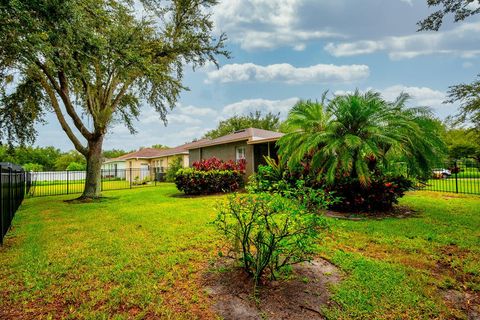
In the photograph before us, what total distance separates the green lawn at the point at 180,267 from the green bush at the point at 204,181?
582cm

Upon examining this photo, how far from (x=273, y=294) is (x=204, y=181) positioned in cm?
1015

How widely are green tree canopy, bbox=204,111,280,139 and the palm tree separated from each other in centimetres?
3224

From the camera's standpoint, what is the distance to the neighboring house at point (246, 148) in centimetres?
1472

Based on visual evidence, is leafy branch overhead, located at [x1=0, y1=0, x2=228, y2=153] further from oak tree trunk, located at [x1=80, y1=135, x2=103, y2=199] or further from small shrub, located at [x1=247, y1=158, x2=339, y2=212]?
small shrub, located at [x1=247, y1=158, x2=339, y2=212]

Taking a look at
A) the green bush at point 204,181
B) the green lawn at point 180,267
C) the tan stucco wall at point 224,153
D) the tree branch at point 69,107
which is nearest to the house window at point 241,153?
the tan stucco wall at point 224,153

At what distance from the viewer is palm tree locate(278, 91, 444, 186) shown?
6957 mm

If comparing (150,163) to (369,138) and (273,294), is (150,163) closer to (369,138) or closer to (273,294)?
(369,138)

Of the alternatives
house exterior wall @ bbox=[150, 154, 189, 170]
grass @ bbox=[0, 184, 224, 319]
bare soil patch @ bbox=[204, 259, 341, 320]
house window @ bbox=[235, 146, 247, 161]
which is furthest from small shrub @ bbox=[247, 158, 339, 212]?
house exterior wall @ bbox=[150, 154, 189, 170]

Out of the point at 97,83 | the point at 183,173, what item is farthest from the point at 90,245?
the point at 97,83

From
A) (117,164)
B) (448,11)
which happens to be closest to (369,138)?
(448,11)

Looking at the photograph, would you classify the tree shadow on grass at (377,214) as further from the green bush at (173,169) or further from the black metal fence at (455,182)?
the green bush at (173,169)

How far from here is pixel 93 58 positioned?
8453mm

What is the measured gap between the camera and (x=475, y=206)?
27.4 feet

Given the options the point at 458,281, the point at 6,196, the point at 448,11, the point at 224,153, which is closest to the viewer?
the point at 458,281
